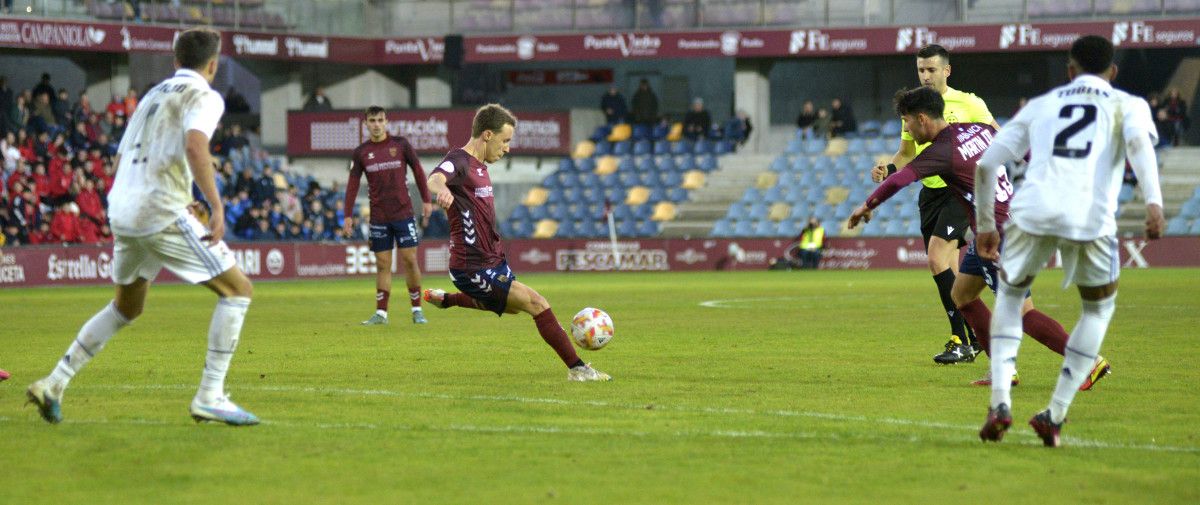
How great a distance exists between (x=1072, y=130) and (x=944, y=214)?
422cm

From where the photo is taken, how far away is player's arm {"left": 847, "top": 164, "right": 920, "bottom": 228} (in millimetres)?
9531

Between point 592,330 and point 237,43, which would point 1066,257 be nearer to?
point 592,330

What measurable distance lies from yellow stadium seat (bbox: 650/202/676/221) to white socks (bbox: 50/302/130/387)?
109 ft

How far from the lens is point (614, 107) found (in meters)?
44.5

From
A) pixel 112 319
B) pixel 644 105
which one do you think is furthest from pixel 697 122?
pixel 112 319

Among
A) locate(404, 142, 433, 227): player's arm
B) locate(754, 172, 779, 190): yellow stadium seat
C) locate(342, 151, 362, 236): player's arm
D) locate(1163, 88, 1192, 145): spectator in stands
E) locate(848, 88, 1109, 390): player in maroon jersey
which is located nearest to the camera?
locate(848, 88, 1109, 390): player in maroon jersey

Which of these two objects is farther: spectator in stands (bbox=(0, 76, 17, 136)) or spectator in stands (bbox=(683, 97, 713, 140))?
spectator in stands (bbox=(683, 97, 713, 140))

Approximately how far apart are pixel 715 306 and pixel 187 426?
13267mm

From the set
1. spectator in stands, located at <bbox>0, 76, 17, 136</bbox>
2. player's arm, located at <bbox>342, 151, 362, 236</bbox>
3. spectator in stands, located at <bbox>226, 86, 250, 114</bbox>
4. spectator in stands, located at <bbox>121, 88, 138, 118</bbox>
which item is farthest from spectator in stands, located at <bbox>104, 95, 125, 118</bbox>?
player's arm, located at <bbox>342, 151, 362, 236</bbox>

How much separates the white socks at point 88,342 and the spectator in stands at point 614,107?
36.3 m

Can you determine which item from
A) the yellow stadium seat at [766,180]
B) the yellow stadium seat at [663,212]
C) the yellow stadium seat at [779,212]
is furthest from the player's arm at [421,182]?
the yellow stadium seat at [766,180]

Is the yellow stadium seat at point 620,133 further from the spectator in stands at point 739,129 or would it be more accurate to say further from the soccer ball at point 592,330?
the soccer ball at point 592,330

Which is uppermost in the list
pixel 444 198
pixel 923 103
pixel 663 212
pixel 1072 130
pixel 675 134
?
pixel 923 103

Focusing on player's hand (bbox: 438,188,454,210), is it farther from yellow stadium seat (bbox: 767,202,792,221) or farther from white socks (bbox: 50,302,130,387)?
yellow stadium seat (bbox: 767,202,792,221)
